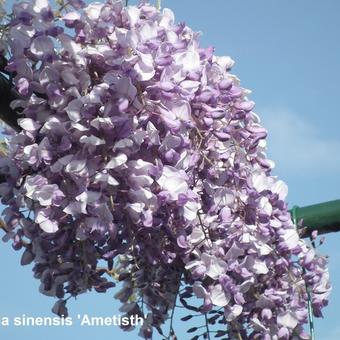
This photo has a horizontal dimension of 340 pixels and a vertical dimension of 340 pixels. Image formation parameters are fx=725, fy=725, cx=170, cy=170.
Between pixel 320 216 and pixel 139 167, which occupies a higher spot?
pixel 320 216

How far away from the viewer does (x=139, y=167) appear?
3.41ft

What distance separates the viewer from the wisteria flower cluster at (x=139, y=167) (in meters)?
1.04

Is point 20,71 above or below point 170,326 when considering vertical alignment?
above

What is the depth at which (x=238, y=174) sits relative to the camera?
1.22 m

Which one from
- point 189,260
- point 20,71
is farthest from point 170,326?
point 20,71

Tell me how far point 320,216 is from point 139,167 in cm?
75

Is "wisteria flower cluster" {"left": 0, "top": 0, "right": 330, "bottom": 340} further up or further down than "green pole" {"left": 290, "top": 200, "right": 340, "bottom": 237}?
further down

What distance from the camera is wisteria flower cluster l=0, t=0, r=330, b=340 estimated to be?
3.40ft

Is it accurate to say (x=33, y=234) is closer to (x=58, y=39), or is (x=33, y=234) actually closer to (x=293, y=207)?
(x=58, y=39)

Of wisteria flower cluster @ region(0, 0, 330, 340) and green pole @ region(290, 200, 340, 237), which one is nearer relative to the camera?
wisteria flower cluster @ region(0, 0, 330, 340)

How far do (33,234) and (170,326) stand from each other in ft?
1.05

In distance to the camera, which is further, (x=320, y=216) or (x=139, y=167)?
(x=320, y=216)

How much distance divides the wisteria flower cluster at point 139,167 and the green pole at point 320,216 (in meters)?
0.37

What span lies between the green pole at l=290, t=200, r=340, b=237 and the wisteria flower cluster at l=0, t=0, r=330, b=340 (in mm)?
372
